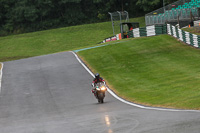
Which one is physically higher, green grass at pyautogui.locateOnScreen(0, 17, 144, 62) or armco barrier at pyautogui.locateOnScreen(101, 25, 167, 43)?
armco barrier at pyautogui.locateOnScreen(101, 25, 167, 43)

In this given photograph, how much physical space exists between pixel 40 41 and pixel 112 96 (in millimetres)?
49463

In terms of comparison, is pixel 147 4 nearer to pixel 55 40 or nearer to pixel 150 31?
pixel 55 40

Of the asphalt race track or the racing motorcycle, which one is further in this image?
the racing motorcycle

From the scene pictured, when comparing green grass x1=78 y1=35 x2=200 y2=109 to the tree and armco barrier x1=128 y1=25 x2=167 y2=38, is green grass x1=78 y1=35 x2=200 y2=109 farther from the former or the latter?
the tree

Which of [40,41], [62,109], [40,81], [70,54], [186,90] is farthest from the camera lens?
[40,41]

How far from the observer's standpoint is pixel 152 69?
90.9 ft

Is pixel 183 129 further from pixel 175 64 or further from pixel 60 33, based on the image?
pixel 60 33

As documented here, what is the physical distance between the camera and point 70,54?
38125 mm

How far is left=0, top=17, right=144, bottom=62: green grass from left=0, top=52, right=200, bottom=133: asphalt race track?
28.9m

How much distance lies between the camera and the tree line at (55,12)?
8594cm

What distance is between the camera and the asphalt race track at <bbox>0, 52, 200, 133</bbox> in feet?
37.9

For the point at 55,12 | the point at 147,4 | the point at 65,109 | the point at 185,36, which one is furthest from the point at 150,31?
the point at 55,12

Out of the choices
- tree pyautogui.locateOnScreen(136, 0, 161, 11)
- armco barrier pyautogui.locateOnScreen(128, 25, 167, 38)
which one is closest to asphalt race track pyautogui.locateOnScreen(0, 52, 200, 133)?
armco barrier pyautogui.locateOnScreen(128, 25, 167, 38)

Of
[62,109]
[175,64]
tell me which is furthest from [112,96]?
[175,64]
